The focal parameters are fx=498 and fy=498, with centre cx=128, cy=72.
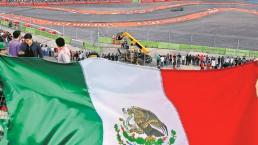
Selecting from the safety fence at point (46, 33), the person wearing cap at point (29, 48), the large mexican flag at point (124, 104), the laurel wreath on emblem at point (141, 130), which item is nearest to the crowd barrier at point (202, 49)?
the safety fence at point (46, 33)

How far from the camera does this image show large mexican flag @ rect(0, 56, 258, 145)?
4035 millimetres

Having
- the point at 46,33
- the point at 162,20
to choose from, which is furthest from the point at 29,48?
the point at 162,20

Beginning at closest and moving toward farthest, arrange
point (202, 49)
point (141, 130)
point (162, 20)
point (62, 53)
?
point (141, 130)
point (62, 53)
point (202, 49)
point (162, 20)

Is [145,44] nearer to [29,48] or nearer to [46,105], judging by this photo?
[29,48]

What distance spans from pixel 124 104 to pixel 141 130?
0.33 metres

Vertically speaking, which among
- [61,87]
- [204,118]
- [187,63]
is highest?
[61,87]

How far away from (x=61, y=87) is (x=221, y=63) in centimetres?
2707

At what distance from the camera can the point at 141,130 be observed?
4043 mm

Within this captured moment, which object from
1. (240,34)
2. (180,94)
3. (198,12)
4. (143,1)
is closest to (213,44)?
(240,34)

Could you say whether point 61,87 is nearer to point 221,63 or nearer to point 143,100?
point 143,100

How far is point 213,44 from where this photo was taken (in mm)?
37438

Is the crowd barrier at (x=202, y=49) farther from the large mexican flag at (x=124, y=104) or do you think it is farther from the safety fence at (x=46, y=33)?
the large mexican flag at (x=124, y=104)

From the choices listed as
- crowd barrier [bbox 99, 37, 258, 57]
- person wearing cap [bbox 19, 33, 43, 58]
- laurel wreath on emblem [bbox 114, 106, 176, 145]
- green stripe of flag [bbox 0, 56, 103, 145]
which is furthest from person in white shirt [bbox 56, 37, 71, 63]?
crowd barrier [bbox 99, 37, 258, 57]

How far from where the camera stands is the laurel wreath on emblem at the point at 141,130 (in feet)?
13.2
